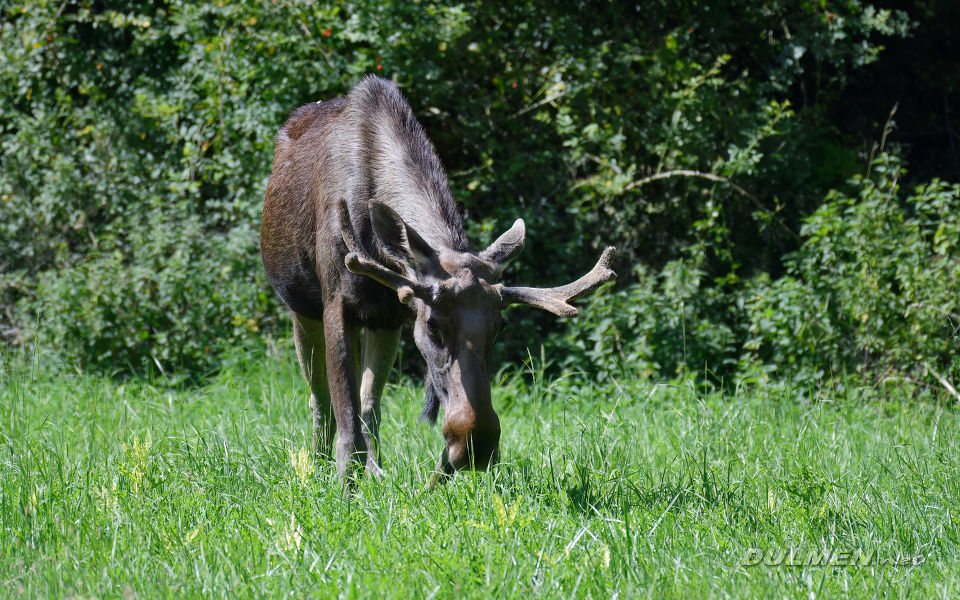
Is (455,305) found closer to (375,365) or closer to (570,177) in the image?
(375,365)

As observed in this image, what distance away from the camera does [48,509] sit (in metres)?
3.67

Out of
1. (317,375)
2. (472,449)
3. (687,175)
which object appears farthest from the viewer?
(687,175)

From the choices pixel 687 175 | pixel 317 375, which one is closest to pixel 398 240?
pixel 317 375

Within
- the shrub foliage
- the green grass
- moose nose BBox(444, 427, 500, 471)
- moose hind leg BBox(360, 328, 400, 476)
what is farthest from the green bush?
moose nose BBox(444, 427, 500, 471)

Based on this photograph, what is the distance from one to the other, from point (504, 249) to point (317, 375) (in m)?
1.53

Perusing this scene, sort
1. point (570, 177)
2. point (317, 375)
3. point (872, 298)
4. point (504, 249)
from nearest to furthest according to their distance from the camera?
point (504, 249) < point (317, 375) < point (872, 298) < point (570, 177)

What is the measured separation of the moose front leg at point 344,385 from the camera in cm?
448

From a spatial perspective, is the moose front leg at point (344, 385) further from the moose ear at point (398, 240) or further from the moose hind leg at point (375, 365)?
the moose ear at point (398, 240)

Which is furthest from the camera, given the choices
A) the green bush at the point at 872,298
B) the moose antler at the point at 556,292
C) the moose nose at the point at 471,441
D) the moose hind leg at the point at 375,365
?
the green bush at the point at 872,298

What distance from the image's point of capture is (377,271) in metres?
4.01

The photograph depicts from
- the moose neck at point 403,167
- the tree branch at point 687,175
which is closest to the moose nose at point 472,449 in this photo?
the moose neck at point 403,167

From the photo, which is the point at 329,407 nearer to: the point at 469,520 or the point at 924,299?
the point at 469,520

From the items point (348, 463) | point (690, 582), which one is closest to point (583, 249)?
point (348, 463)

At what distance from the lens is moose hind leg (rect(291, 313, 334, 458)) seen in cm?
521
